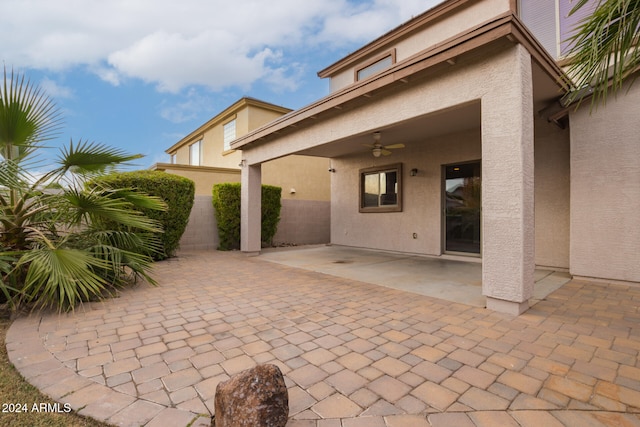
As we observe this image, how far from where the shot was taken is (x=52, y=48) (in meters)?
9.72

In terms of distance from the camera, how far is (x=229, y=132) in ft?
47.4

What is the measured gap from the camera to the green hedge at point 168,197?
7609 millimetres

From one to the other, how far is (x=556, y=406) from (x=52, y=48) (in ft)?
47.2

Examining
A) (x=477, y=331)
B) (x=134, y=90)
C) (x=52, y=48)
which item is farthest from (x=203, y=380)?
(x=134, y=90)

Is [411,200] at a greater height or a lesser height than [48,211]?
greater

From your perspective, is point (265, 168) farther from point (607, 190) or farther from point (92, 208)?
point (607, 190)

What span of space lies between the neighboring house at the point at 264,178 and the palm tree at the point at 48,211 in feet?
17.9

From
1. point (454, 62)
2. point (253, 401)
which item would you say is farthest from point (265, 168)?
point (253, 401)

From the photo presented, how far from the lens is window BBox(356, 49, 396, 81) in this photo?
30.9 ft

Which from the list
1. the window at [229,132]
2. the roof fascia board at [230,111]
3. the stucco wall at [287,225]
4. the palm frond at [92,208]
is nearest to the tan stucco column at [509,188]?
the palm frond at [92,208]

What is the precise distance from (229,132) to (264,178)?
3.32 meters

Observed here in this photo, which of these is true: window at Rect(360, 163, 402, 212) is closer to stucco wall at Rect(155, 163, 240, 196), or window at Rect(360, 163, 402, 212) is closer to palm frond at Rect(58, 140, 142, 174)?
stucco wall at Rect(155, 163, 240, 196)

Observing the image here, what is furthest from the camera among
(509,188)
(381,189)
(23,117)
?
(381,189)

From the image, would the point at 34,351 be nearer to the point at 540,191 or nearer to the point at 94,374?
the point at 94,374
